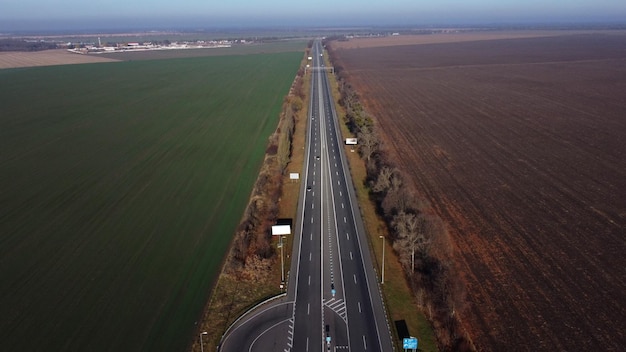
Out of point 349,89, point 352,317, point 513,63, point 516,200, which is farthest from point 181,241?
point 513,63

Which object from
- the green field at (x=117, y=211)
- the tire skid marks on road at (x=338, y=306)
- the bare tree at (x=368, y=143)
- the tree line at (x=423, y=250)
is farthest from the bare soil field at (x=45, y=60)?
the tire skid marks on road at (x=338, y=306)

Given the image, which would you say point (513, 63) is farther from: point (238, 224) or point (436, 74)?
point (238, 224)

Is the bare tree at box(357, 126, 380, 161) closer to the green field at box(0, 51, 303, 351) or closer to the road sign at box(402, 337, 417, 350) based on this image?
the green field at box(0, 51, 303, 351)

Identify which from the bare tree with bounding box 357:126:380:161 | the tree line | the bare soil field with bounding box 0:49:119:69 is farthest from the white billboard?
the bare soil field with bounding box 0:49:119:69

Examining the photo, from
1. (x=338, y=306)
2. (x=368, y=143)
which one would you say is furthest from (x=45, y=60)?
(x=338, y=306)

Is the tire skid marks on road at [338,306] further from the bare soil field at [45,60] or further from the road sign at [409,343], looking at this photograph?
the bare soil field at [45,60]

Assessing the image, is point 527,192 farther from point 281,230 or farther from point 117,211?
point 117,211
